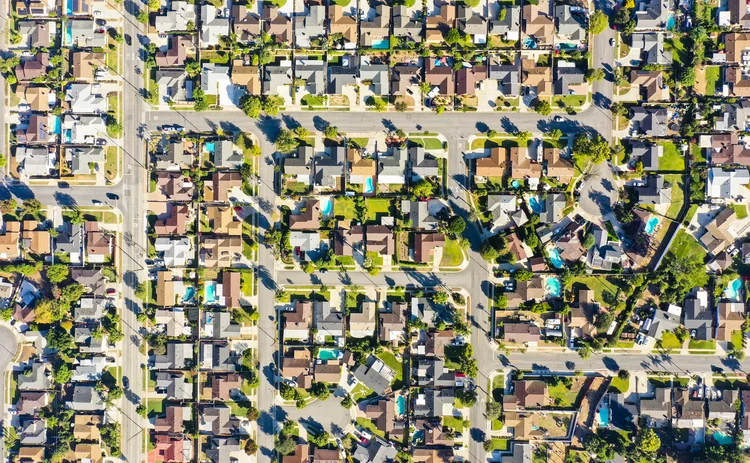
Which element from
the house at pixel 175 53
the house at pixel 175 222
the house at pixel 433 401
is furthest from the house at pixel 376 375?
the house at pixel 175 53

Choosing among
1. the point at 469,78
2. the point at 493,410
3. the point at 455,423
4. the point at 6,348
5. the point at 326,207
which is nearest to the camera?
the point at 469,78

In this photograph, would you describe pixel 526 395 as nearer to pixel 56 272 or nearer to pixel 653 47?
pixel 653 47

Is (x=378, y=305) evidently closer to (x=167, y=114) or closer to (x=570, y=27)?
(x=167, y=114)

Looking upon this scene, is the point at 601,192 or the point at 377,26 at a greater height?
the point at 377,26

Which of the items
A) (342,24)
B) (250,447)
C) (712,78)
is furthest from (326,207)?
(712,78)

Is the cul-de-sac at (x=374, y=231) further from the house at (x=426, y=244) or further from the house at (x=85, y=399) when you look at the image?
the house at (x=426, y=244)

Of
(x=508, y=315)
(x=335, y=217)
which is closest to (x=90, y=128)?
(x=335, y=217)
